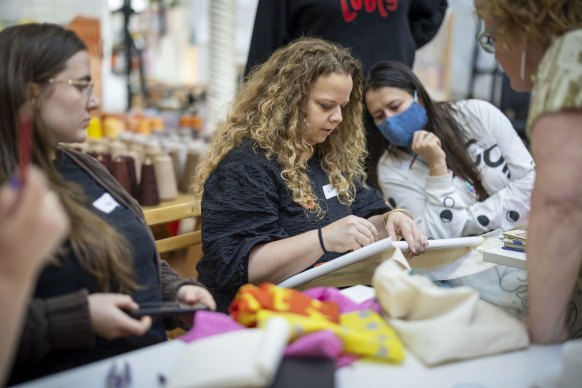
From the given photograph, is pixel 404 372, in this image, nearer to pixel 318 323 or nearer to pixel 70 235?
pixel 318 323

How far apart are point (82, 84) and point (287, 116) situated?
2.29 feet

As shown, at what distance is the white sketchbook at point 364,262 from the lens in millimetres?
1545

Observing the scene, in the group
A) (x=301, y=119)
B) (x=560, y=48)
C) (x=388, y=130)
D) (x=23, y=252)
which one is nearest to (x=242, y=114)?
(x=301, y=119)

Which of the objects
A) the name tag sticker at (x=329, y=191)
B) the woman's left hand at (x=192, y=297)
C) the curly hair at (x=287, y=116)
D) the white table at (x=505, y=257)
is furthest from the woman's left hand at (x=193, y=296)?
the white table at (x=505, y=257)

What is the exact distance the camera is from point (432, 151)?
2.30 meters

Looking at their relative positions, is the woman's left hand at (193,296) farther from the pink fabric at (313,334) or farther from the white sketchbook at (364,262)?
the white sketchbook at (364,262)

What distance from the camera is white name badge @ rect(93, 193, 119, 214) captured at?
1403mm

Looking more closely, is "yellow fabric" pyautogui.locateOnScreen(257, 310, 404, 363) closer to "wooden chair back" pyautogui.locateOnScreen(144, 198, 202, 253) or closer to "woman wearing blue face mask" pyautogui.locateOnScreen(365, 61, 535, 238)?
"wooden chair back" pyautogui.locateOnScreen(144, 198, 202, 253)

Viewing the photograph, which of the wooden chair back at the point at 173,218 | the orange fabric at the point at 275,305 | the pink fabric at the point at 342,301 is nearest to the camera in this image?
the orange fabric at the point at 275,305

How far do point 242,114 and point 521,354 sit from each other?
3.72 feet

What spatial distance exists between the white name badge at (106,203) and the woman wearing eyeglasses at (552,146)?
925mm

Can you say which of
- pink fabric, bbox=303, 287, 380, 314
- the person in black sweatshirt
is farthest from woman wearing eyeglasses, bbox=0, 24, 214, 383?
the person in black sweatshirt

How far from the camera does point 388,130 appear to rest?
95.0 inches

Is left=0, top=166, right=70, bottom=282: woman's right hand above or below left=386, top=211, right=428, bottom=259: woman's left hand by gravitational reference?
above
